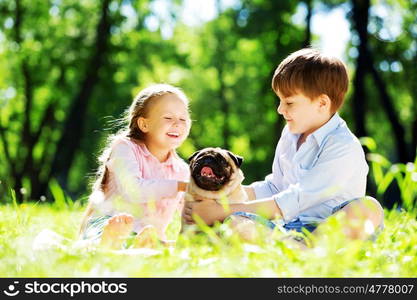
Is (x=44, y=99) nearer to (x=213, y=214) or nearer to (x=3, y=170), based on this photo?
(x=3, y=170)

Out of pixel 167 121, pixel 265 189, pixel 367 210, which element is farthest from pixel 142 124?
pixel 367 210

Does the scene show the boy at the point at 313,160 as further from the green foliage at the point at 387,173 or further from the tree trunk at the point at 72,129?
the tree trunk at the point at 72,129

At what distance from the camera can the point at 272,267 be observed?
257 cm

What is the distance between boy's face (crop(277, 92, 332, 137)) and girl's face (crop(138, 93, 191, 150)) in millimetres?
751

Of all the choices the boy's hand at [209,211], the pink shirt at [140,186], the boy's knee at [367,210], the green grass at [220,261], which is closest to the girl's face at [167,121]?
the pink shirt at [140,186]

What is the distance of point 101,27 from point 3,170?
1175 centimetres

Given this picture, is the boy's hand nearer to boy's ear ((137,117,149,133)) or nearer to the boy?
the boy

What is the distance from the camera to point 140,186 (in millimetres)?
4156

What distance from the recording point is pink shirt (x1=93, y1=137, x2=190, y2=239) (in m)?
4.14

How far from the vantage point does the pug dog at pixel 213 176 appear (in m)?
3.64

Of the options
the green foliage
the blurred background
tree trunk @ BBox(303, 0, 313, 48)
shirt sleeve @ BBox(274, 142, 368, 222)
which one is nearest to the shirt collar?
shirt sleeve @ BBox(274, 142, 368, 222)

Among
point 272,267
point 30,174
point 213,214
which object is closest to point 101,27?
point 30,174

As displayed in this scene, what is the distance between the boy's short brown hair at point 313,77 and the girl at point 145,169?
801 millimetres

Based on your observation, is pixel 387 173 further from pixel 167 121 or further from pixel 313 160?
pixel 167 121
